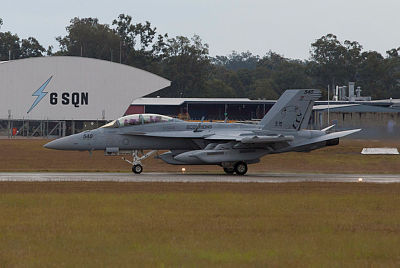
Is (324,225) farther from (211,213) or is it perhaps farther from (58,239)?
(58,239)

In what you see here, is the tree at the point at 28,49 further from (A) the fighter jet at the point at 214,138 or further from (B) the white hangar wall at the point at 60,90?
(A) the fighter jet at the point at 214,138

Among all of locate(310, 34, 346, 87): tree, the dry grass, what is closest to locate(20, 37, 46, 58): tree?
locate(310, 34, 346, 87): tree

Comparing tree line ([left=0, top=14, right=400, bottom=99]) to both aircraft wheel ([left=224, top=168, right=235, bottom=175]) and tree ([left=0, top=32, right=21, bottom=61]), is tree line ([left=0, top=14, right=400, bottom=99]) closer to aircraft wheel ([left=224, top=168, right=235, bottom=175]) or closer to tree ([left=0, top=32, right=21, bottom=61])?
tree ([left=0, top=32, right=21, bottom=61])

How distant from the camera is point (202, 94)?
135 metres

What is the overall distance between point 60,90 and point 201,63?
6305 cm

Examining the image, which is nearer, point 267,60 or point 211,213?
point 211,213

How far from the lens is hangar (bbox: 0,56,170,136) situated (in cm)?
7819

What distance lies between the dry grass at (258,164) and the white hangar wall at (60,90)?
99.3 feet

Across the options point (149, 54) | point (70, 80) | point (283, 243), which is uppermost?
point (149, 54)

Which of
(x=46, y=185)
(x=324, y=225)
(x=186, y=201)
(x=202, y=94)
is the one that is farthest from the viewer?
(x=202, y=94)

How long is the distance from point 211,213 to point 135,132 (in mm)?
15551

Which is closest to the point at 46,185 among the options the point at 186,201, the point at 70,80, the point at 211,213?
the point at 186,201

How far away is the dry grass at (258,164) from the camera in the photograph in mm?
37812

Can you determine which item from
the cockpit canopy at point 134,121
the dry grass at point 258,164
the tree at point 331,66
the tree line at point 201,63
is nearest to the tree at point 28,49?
the tree line at point 201,63
